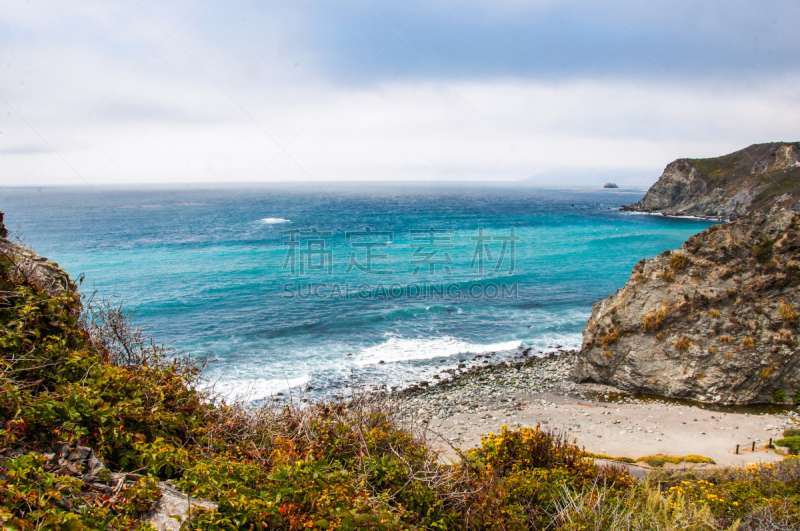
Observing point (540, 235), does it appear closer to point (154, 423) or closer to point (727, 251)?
point (727, 251)

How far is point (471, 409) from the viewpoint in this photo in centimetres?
1806

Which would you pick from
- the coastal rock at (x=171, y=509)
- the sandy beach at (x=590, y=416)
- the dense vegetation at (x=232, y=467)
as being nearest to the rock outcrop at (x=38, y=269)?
the dense vegetation at (x=232, y=467)

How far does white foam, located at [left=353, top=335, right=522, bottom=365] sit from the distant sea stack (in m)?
5.73

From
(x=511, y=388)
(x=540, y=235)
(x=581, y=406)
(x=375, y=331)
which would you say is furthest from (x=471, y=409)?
(x=540, y=235)

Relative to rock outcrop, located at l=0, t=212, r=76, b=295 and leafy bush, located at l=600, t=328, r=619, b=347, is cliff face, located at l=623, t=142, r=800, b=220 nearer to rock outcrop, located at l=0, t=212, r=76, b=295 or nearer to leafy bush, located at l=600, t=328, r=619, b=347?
leafy bush, located at l=600, t=328, r=619, b=347

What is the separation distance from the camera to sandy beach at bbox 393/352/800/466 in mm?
14180

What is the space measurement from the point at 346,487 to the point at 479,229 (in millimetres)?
73022

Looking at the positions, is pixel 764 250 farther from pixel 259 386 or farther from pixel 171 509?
pixel 259 386

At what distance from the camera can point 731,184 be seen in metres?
91.0

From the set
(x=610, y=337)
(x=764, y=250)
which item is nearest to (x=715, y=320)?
(x=764, y=250)

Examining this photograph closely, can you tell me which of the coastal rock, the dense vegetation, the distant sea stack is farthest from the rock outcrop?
the distant sea stack

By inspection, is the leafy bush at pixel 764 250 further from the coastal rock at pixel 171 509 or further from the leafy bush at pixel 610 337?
the coastal rock at pixel 171 509

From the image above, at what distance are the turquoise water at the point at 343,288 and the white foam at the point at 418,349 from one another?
12cm

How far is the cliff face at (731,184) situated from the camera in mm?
78312
